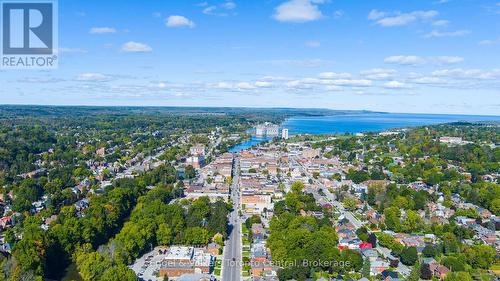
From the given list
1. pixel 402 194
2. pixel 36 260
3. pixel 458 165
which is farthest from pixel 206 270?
pixel 458 165

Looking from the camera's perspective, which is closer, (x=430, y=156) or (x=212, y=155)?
(x=430, y=156)

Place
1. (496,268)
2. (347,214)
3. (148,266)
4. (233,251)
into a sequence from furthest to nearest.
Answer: (347,214)
(233,251)
(496,268)
(148,266)

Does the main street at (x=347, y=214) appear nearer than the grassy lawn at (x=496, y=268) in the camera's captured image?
No

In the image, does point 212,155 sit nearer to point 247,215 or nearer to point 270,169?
point 270,169

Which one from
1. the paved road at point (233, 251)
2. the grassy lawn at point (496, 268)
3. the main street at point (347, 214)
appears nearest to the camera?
the paved road at point (233, 251)

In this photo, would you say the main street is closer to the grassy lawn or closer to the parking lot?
the grassy lawn

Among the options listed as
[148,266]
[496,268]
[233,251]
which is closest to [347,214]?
[496,268]

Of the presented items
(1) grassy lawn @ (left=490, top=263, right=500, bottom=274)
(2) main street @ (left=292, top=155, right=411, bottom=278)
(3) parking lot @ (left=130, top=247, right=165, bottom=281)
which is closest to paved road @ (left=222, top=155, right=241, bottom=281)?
(3) parking lot @ (left=130, top=247, right=165, bottom=281)

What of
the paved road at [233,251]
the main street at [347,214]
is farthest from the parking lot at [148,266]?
the main street at [347,214]

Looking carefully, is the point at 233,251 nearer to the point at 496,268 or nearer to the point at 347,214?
the point at 347,214

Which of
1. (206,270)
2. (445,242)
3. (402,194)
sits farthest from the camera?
(402,194)

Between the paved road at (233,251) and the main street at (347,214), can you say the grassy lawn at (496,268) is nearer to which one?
the main street at (347,214)
